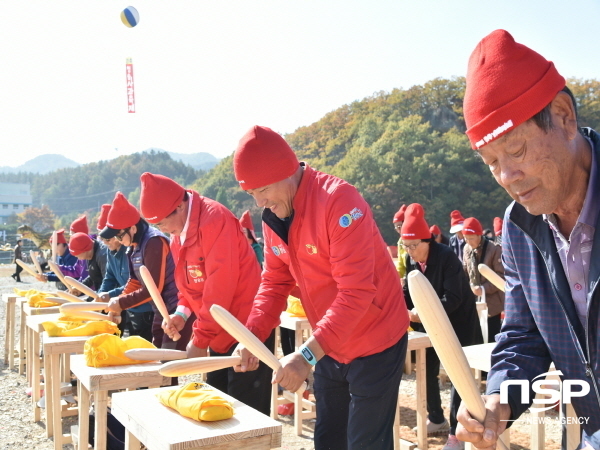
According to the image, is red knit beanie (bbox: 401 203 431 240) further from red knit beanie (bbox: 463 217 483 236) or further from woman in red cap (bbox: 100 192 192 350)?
woman in red cap (bbox: 100 192 192 350)

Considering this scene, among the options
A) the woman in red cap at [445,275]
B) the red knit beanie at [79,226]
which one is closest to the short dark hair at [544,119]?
the woman in red cap at [445,275]

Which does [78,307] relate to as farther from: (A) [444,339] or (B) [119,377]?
(A) [444,339]

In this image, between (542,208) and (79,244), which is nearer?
(542,208)

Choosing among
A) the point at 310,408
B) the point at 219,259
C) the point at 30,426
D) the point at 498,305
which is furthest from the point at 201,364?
the point at 498,305

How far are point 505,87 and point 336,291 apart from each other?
1504 mm

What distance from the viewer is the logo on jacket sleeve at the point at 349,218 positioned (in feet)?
8.57

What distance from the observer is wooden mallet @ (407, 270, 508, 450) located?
4.88 feet

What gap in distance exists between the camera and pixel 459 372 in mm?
1528

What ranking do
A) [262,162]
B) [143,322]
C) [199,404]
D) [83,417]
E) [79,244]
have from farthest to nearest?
[79,244] → [143,322] → [83,417] → [262,162] → [199,404]

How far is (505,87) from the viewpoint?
1490 millimetres

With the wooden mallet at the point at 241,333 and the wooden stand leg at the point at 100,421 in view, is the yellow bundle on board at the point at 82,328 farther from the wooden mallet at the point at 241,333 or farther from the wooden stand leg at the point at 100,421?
the wooden mallet at the point at 241,333

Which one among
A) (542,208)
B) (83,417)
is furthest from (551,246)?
(83,417)

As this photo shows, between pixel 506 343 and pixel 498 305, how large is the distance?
4924 mm

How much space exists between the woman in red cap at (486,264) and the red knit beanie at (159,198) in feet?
12.5
